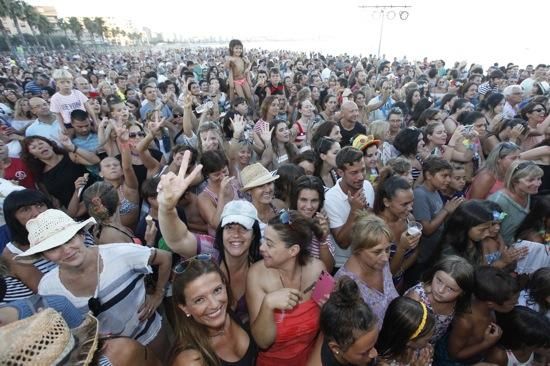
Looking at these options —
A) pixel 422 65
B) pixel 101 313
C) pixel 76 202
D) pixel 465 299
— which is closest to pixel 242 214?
pixel 101 313

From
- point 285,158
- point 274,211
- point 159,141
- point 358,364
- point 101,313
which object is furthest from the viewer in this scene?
point 159,141

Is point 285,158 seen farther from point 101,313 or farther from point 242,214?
point 101,313

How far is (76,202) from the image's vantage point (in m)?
3.73

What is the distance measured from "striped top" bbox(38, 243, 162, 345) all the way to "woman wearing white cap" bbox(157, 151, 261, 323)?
280 millimetres

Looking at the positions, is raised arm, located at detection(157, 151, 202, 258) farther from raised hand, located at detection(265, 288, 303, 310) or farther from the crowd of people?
raised hand, located at detection(265, 288, 303, 310)

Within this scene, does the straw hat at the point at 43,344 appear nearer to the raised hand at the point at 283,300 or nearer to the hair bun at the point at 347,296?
the raised hand at the point at 283,300

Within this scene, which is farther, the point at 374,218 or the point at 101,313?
the point at 374,218

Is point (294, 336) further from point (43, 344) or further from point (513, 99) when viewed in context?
point (513, 99)

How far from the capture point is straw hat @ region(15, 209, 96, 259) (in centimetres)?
198

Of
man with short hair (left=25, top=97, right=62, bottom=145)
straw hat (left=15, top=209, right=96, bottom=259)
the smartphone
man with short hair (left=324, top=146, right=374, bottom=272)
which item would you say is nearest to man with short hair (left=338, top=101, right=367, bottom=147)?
man with short hair (left=324, top=146, right=374, bottom=272)

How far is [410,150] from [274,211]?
2.31 meters

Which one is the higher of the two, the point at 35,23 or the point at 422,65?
the point at 35,23

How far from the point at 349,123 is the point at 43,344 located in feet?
17.1

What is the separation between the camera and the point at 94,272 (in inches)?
86.2
